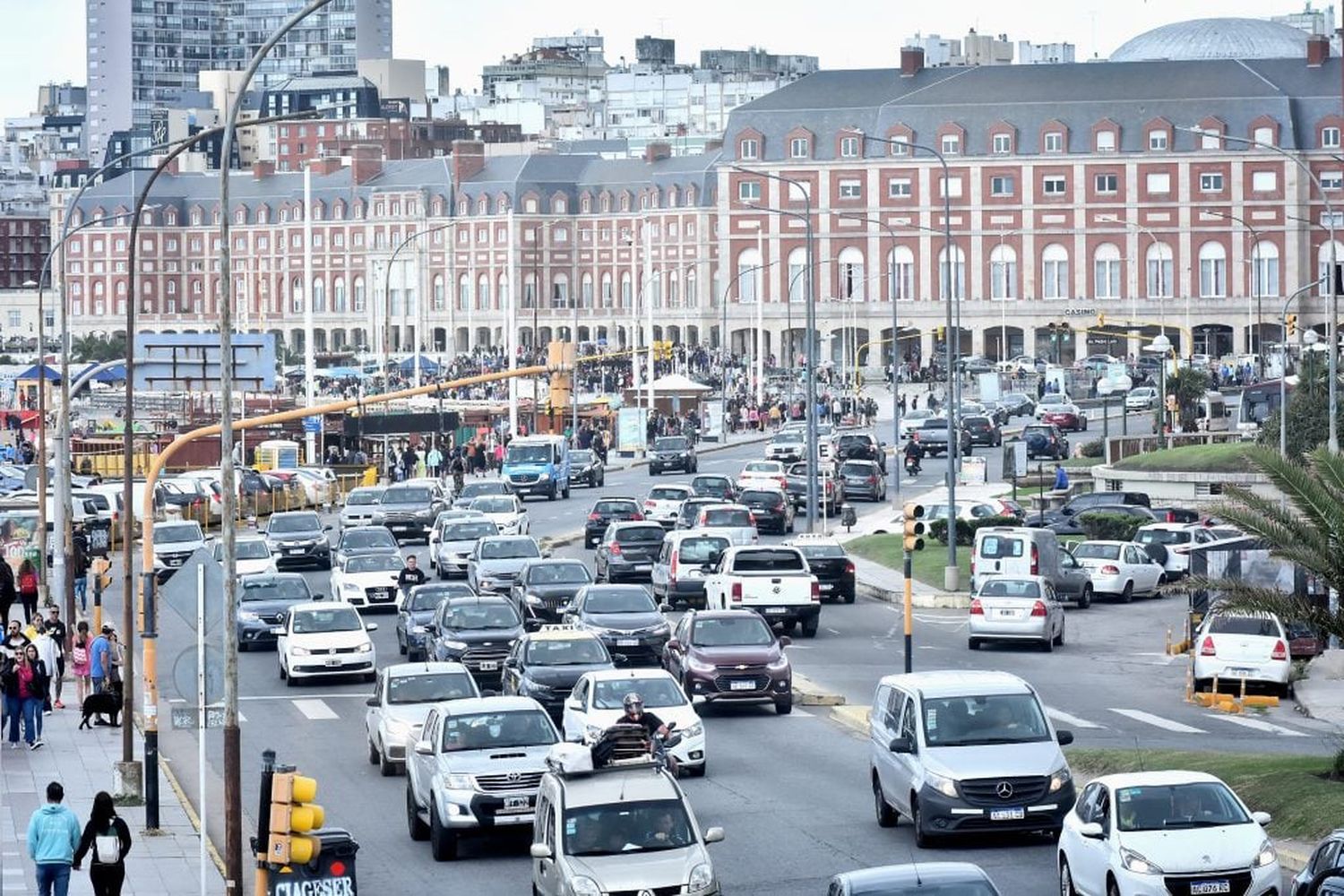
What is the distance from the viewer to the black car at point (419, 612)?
133ft

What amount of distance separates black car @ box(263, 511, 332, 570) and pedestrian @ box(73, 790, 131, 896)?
3463 centimetres

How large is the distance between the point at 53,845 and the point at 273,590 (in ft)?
75.5

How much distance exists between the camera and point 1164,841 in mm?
19875

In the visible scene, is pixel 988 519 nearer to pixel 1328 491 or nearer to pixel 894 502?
pixel 894 502

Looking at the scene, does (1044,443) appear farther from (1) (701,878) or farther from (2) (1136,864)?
(1) (701,878)

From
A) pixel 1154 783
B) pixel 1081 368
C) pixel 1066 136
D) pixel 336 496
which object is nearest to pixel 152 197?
pixel 1066 136

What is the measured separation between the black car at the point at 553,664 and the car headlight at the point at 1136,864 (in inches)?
516

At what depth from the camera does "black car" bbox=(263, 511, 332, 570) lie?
5681cm

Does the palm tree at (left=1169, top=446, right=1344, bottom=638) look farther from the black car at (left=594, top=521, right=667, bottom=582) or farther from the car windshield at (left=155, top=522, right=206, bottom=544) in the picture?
the car windshield at (left=155, top=522, right=206, bottom=544)

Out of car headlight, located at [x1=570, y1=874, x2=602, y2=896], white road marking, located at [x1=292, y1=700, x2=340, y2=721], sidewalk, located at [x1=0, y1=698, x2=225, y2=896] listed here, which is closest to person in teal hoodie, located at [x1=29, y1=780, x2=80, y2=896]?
sidewalk, located at [x1=0, y1=698, x2=225, y2=896]

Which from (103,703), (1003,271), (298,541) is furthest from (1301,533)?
(1003,271)

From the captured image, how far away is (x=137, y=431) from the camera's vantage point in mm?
90062

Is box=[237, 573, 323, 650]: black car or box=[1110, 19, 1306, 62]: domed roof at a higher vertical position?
box=[1110, 19, 1306, 62]: domed roof

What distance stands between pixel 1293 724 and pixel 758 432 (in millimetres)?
75193
